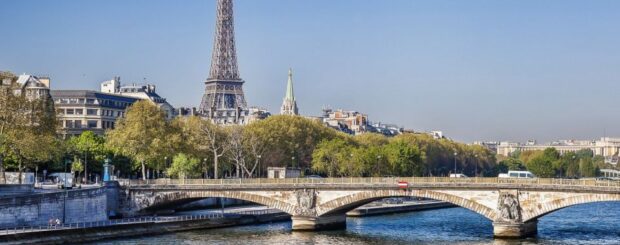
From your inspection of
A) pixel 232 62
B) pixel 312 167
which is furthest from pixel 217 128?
pixel 232 62

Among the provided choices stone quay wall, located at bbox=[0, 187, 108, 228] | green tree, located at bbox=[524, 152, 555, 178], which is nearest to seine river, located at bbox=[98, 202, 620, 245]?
stone quay wall, located at bbox=[0, 187, 108, 228]

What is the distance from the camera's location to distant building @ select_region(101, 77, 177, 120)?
163600 millimetres

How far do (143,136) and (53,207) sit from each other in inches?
1194

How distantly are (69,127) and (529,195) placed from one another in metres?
82.2

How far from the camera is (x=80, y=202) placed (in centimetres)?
7094

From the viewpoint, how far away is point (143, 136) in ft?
A: 316

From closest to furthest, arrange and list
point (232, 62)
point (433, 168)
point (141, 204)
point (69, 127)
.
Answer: point (141, 204) → point (69, 127) → point (433, 168) → point (232, 62)

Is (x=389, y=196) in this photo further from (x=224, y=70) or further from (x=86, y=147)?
(x=224, y=70)

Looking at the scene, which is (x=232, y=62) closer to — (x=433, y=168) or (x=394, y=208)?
(x=433, y=168)

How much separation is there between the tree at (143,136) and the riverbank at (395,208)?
20469mm

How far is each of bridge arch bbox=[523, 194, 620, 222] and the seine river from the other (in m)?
1.79

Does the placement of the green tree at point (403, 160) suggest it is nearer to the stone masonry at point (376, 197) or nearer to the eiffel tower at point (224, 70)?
the stone masonry at point (376, 197)

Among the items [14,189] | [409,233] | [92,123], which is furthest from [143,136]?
[92,123]

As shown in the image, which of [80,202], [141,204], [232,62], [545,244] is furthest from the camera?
[232,62]
